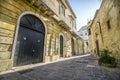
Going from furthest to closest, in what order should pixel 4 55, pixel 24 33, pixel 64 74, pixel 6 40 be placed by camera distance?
pixel 24 33 → pixel 6 40 → pixel 4 55 → pixel 64 74

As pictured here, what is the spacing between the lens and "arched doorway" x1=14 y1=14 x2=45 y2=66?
15.3ft

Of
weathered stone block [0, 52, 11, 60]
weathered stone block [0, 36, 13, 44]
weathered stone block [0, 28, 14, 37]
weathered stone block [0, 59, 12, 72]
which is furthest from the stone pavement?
weathered stone block [0, 28, 14, 37]

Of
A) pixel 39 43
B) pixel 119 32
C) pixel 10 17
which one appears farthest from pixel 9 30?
pixel 119 32

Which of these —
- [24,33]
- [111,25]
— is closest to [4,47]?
[24,33]

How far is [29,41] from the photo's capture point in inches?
210

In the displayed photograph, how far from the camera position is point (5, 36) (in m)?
3.81

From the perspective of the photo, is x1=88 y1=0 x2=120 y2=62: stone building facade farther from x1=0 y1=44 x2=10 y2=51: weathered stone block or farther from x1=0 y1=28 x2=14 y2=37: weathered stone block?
x1=0 y1=44 x2=10 y2=51: weathered stone block

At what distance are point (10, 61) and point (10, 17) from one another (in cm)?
226

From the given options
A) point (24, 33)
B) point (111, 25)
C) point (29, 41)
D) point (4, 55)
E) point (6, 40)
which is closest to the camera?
point (4, 55)

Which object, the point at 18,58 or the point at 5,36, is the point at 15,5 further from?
the point at 18,58

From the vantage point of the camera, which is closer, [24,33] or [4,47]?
[4,47]

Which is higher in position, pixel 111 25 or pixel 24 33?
pixel 111 25

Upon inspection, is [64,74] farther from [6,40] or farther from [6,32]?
[6,32]

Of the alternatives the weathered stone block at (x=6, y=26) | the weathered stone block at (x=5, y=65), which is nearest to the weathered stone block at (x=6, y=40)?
the weathered stone block at (x=6, y=26)
